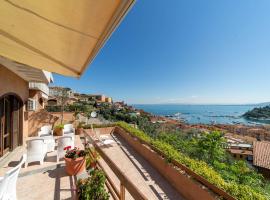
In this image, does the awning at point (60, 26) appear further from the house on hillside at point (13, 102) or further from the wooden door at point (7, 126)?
the wooden door at point (7, 126)

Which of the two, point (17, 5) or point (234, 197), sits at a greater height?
point (17, 5)

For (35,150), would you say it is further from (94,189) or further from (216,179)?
(216,179)

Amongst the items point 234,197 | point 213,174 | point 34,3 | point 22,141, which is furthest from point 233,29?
point 22,141

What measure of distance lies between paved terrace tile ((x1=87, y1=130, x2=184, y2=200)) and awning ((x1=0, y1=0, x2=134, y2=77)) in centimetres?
387

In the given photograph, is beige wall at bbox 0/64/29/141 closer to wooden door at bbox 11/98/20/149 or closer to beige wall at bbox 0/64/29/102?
beige wall at bbox 0/64/29/102

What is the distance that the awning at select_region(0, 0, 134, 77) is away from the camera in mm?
852

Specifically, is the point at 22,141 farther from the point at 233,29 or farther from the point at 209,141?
the point at 233,29

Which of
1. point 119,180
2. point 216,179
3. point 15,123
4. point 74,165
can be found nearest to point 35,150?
point 74,165

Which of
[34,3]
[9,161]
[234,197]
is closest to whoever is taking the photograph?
[34,3]

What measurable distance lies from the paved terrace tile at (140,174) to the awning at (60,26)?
3872 mm

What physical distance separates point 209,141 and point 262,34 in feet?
33.9

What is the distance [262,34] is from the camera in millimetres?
11281

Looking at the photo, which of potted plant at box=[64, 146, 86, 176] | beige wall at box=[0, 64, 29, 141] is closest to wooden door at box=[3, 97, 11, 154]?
beige wall at box=[0, 64, 29, 141]

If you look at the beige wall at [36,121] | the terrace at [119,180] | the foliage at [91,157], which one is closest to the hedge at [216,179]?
the terrace at [119,180]
